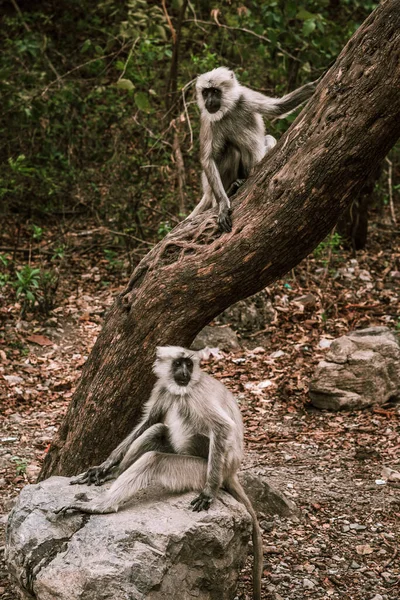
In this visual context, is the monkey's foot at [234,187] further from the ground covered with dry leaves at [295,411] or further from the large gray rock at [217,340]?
the large gray rock at [217,340]

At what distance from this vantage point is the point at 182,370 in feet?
15.2

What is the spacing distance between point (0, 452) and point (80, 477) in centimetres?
210

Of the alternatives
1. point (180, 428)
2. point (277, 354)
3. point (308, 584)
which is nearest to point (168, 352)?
point (180, 428)

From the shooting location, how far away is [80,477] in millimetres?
4805

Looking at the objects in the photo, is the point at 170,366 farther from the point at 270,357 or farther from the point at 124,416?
the point at 270,357

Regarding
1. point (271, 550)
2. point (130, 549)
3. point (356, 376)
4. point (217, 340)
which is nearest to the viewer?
point (130, 549)

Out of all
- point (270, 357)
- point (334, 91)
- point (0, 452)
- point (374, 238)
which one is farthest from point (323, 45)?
point (0, 452)

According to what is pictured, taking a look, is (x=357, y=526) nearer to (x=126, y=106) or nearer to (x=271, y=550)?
(x=271, y=550)

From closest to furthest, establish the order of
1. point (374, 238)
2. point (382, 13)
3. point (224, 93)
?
point (382, 13), point (224, 93), point (374, 238)

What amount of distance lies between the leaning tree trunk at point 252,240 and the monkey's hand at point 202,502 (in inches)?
38.6

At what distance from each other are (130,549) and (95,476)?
0.86 m

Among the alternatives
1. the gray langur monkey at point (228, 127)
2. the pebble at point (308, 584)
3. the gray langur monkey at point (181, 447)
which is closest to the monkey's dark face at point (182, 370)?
the gray langur monkey at point (181, 447)

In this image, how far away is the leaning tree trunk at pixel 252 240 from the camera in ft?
13.9

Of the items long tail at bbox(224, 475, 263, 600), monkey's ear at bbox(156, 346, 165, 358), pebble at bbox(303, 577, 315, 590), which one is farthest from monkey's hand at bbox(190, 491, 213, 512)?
pebble at bbox(303, 577, 315, 590)
